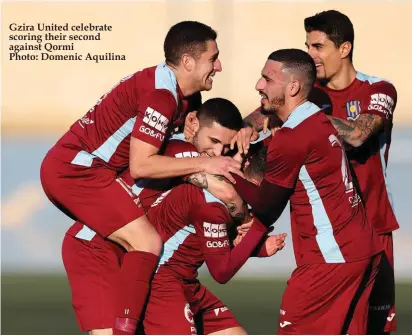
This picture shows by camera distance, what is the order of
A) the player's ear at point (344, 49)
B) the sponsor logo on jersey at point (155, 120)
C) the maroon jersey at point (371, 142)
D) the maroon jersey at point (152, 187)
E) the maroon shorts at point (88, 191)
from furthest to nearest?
the player's ear at point (344, 49)
the maroon jersey at point (371, 142)
the maroon jersey at point (152, 187)
the maroon shorts at point (88, 191)
the sponsor logo on jersey at point (155, 120)

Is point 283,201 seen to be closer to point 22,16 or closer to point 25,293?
point 22,16

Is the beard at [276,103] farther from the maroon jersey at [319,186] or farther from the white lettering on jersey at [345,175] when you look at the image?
the white lettering on jersey at [345,175]

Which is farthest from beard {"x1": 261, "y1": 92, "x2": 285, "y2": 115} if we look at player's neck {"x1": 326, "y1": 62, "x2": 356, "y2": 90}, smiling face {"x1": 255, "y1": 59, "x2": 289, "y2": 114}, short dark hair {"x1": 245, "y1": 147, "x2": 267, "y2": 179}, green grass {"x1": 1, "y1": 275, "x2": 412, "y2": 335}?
green grass {"x1": 1, "y1": 275, "x2": 412, "y2": 335}

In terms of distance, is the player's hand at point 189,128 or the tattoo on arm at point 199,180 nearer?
the tattoo on arm at point 199,180

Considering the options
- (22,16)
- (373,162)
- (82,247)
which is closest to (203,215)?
(82,247)

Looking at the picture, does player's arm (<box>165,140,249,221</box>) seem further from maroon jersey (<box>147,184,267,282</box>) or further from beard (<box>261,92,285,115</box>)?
beard (<box>261,92,285,115</box>)

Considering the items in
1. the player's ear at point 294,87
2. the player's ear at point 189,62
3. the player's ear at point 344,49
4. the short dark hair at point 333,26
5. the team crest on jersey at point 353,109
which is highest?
the short dark hair at point 333,26

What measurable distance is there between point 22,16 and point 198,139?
6460mm

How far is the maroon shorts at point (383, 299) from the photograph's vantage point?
359 inches

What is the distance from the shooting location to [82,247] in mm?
8438

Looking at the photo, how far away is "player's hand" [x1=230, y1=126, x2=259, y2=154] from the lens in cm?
805

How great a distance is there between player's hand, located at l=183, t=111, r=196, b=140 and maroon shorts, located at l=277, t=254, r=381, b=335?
1.38 meters

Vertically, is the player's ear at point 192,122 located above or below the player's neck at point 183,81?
below

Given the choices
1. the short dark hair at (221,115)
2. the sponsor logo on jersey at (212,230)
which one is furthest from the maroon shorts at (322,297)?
the short dark hair at (221,115)
